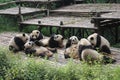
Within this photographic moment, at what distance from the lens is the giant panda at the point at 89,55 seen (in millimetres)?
7571

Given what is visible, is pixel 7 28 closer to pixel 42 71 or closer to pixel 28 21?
pixel 28 21

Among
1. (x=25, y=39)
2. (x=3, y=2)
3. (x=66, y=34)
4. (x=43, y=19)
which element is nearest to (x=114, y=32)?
(x=66, y=34)

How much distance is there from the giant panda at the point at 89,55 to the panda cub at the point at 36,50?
1010mm

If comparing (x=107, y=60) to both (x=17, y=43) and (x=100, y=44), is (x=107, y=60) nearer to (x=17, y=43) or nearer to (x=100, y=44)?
(x=100, y=44)

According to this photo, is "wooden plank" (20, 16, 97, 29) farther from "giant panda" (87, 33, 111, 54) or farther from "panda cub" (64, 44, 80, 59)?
"panda cub" (64, 44, 80, 59)

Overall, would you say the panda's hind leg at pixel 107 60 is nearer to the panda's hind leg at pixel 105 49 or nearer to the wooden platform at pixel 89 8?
the panda's hind leg at pixel 105 49

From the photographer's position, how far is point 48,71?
6.64m

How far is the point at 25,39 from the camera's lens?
31.7 ft

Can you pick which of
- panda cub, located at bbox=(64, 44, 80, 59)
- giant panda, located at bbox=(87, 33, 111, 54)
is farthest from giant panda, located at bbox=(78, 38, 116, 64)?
giant panda, located at bbox=(87, 33, 111, 54)

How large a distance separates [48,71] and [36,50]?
7.02ft

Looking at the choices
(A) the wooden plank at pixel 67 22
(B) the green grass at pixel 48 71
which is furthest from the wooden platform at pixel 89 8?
(B) the green grass at pixel 48 71

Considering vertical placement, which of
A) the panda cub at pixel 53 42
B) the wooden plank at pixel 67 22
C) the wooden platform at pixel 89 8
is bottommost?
the panda cub at pixel 53 42

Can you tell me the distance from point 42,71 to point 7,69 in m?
0.95

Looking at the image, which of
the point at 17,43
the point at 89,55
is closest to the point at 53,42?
the point at 17,43
